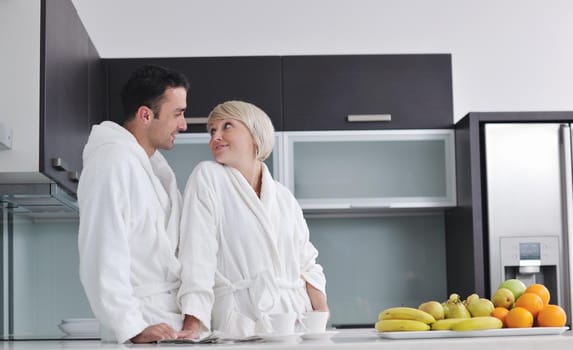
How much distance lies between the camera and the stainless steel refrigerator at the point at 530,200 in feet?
14.9

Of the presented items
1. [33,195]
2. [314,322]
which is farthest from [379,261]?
[314,322]

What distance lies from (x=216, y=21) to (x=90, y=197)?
8.04ft

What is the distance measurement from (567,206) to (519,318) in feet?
7.26

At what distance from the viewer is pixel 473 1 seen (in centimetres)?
522

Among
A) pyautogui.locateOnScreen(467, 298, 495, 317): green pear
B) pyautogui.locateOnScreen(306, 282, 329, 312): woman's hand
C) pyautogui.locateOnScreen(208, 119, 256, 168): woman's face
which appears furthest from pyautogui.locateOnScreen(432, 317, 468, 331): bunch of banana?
pyautogui.locateOnScreen(208, 119, 256, 168): woman's face

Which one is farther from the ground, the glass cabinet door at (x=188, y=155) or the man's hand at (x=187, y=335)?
the glass cabinet door at (x=188, y=155)

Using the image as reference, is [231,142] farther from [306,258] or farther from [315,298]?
[315,298]

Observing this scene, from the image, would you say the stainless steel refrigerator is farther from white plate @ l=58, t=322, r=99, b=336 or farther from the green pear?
the green pear

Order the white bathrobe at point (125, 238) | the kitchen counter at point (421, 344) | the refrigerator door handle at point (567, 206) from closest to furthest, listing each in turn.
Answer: the kitchen counter at point (421, 344), the white bathrobe at point (125, 238), the refrigerator door handle at point (567, 206)

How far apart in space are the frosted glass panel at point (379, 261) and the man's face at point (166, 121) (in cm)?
202

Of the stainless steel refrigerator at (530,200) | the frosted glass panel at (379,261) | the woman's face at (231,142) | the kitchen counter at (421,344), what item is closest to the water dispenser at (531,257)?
the stainless steel refrigerator at (530,200)

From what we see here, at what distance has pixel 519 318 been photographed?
245 cm

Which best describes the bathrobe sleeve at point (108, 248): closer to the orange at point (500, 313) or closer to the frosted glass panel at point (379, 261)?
the orange at point (500, 313)

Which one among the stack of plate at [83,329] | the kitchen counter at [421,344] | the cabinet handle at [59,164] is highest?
the cabinet handle at [59,164]
